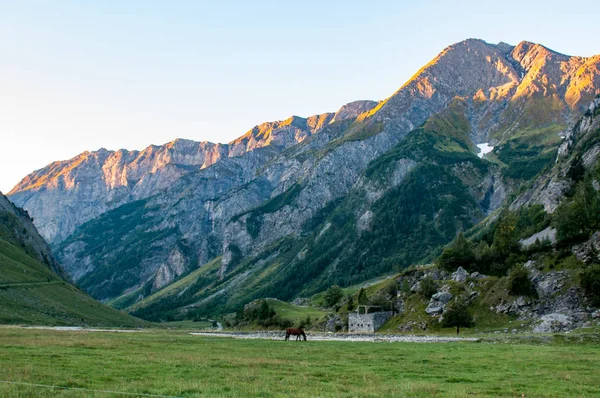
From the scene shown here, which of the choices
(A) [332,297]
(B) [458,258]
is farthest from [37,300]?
(B) [458,258]

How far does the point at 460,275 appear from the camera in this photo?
108250 mm

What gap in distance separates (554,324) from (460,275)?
115ft

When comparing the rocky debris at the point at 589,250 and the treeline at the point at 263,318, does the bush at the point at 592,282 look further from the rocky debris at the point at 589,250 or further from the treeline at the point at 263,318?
the treeline at the point at 263,318

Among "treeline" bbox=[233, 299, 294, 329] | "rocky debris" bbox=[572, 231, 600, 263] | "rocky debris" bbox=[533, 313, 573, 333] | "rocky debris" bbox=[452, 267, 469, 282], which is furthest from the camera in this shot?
"treeline" bbox=[233, 299, 294, 329]

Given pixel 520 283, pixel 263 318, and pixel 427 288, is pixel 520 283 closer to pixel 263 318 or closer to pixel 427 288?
pixel 427 288

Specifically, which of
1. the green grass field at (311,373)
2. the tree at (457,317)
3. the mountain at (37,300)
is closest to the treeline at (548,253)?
the tree at (457,317)

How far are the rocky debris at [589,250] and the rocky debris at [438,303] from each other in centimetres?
2545

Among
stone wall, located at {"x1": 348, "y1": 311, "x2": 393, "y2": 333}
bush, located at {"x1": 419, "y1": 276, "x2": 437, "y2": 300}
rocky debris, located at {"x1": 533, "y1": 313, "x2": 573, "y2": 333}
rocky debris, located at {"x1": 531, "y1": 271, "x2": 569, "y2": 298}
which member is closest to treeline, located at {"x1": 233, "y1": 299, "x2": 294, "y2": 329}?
stone wall, located at {"x1": 348, "y1": 311, "x2": 393, "y2": 333}

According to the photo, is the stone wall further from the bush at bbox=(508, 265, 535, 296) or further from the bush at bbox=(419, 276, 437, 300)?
the bush at bbox=(508, 265, 535, 296)

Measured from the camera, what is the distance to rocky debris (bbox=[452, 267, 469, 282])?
106106 mm

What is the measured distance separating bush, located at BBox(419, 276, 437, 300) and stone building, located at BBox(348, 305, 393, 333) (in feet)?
30.2

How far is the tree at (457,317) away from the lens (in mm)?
87925

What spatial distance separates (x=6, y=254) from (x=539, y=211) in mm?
186709

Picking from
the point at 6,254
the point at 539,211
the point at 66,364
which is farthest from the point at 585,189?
the point at 6,254
